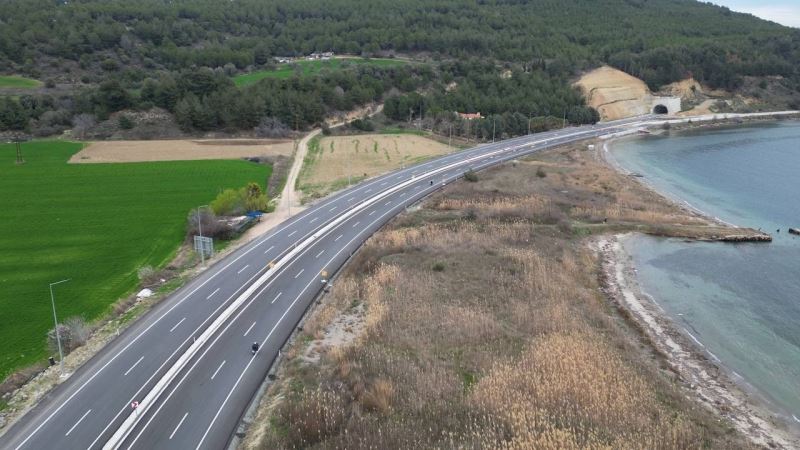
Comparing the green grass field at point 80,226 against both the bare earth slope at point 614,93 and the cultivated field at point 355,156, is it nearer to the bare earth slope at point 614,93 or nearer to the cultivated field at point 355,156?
the cultivated field at point 355,156

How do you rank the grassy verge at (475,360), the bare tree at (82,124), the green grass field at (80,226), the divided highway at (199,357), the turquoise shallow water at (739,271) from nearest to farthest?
the grassy verge at (475,360)
the divided highway at (199,357)
the turquoise shallow water at (739,271)
the green grass field at (80,226)
the bare tree at (82,124)

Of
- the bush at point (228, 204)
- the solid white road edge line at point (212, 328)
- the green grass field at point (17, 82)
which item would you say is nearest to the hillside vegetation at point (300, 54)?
the green grass field at point (17, 82)

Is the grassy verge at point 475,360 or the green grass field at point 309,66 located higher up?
the green grass field at point 309,66

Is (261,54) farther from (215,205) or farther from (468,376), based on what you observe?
(468,376)

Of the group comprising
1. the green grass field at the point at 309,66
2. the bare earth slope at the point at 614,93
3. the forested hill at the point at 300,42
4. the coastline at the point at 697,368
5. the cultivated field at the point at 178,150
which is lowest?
the coastline at the point at 697,368

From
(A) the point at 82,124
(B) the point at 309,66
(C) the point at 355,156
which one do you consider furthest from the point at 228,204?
(B) the point at 309,66

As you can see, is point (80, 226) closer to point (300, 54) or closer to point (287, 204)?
point (287, 204)
